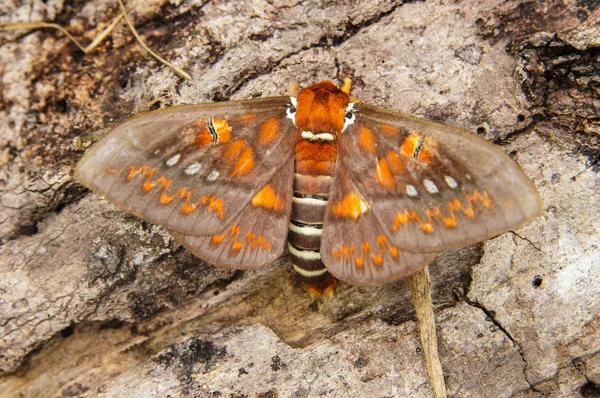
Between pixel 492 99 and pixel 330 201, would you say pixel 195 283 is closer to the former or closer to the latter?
pixel 330 201

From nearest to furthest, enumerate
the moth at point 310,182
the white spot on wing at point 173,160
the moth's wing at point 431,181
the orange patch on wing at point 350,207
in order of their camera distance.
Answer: the moth's wing at point 431,181, the moth at point 310,182, the white spot on wing at point 173,160, the orange patch on wing at point 350,207

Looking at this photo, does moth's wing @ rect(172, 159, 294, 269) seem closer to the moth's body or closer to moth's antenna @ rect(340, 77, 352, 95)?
the moth's body

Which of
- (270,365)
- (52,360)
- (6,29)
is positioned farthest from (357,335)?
(6,29)

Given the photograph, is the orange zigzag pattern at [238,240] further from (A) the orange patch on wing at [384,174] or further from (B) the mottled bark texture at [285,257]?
(A) the orange patch on wing at [384,174]

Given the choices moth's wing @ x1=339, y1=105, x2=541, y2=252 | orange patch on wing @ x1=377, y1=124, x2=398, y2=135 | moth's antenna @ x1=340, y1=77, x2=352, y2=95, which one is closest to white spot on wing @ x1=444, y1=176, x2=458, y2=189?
moth's wing @ x1=339, y1=105, x2=541, y2=252

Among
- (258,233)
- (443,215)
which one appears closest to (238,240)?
(258,233)

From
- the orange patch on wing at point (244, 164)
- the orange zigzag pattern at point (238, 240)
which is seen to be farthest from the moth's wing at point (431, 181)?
the orange zigzag pattern at point (238, 240)

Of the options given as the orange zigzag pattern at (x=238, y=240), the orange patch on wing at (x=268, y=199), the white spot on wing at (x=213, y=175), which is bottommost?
the orange zigzag pattern at (x=238, y=240)
